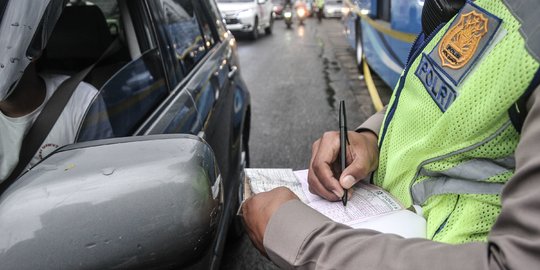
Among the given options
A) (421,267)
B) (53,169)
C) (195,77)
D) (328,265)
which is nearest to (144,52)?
(195,77)

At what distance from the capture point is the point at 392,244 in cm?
78

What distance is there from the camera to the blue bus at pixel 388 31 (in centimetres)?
418

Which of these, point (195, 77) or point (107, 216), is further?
point (195, 77)

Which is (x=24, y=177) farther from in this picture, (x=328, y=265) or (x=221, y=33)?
(x=221, y=33)

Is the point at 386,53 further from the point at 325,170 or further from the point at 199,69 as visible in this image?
the point at 325,170

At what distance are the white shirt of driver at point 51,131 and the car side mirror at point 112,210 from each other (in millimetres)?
290

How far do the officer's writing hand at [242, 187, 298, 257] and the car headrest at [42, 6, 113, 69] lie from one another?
1490 millimetres

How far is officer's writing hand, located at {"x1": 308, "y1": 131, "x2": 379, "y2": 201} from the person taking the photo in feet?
3.73

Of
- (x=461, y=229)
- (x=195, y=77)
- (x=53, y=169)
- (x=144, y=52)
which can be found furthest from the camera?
(x=195, y=77)

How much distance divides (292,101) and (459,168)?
5.90m

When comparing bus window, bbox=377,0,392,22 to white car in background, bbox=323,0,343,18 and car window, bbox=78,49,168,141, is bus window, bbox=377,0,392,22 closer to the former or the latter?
car window, bbox=78,49,168,141

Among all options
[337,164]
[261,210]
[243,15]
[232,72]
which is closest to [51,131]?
[261,210]

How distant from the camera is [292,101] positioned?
6.72m

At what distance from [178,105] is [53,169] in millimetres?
872
